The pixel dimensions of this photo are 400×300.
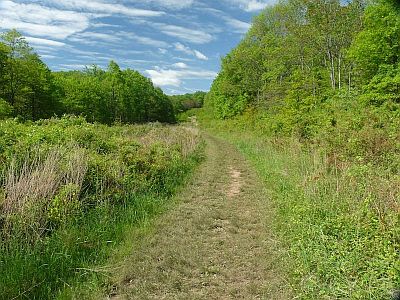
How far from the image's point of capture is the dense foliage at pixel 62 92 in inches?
1314

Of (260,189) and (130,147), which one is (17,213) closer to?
(130,147)

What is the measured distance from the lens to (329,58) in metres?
22.3

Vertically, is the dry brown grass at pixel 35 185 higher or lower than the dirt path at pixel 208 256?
higher

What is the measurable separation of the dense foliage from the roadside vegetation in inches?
877

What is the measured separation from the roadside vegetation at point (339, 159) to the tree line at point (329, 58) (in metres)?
0.06

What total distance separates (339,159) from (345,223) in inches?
180

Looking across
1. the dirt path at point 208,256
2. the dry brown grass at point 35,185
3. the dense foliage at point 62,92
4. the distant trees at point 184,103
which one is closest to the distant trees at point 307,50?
the dirt path at point 208,256

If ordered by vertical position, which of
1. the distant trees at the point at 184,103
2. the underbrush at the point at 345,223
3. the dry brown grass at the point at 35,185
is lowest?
the underbrush at the point at 345,223

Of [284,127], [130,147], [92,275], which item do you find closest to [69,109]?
[284,127]

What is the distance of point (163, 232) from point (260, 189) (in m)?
4.83

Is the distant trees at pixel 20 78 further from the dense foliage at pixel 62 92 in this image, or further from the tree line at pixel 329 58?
the tree line at pixel 329 58

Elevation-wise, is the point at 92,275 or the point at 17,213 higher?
the point at 17,213

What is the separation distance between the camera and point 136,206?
27.1 ft

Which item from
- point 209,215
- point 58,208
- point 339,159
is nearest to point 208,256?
point 209,215
